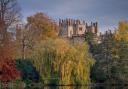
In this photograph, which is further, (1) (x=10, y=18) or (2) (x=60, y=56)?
(2) (x=60, y=56)

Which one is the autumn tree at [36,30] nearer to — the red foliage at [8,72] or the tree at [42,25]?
the tree at [42,25]

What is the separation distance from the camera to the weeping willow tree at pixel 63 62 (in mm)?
48188

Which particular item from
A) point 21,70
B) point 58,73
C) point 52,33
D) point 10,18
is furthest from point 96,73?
point 52,33

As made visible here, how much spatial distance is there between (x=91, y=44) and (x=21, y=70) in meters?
13.1

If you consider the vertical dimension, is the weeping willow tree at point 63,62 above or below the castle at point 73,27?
below

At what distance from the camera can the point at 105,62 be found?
171 feet

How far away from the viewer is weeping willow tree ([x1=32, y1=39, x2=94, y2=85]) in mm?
48188

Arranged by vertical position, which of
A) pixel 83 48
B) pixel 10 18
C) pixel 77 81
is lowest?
pixel 77 81

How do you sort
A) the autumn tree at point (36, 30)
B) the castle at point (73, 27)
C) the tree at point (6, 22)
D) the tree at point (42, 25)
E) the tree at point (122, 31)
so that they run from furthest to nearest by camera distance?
the castle at point (73, 27) → the tree at point (42, 25) → the autumn tree at point (36, 30) → the tree at point (122, 31) → the tree at point (6, 22)

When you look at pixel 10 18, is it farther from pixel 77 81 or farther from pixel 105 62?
pixel 105 62

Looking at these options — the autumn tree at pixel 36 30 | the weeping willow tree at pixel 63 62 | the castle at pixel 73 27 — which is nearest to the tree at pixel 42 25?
the autumn tree at pixel 36 30

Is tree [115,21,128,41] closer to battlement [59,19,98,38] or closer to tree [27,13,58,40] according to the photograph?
tree [27,13,58,40]

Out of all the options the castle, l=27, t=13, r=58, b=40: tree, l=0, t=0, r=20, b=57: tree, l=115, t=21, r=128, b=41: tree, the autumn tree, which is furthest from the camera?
the castle

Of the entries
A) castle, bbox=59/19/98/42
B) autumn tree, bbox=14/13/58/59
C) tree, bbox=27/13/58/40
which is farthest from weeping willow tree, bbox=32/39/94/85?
castle, bbox=59/19/98/42
